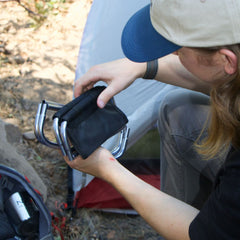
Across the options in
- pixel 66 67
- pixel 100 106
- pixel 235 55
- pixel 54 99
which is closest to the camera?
pixel 235 55

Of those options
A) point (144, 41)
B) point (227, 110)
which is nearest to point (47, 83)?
point (144, 41)

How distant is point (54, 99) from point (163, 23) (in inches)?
48.3

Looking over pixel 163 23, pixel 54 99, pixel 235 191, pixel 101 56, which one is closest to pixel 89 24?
pixel 101 56

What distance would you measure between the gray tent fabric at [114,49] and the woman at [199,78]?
415mm

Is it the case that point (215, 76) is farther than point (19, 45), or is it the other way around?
point (19, 45)

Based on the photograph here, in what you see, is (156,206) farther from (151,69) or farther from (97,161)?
(151,69)

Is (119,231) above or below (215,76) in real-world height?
below

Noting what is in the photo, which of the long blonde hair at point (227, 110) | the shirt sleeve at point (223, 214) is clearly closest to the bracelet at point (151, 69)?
the long blonde hair at point (227, 110)

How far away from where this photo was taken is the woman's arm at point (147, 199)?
88 cm

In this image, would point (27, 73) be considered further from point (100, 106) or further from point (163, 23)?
point (163, 23)

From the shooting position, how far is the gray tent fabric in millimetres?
1507

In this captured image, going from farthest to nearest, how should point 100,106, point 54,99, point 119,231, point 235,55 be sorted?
point 54,99 < point 119,231 < point 100,106 < point 235,55

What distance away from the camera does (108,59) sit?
1549mm

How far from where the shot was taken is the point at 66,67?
7.09 ft
